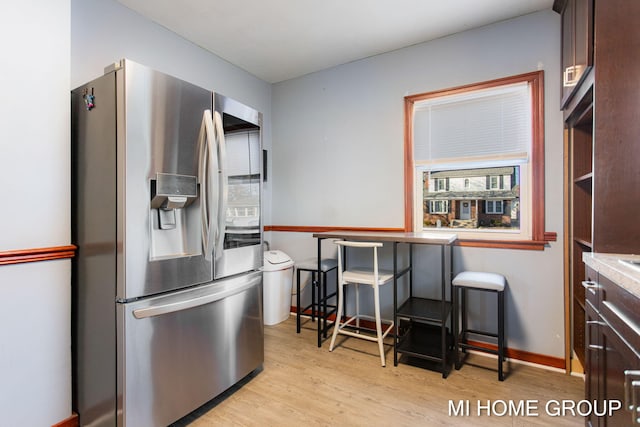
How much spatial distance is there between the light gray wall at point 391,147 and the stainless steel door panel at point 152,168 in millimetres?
1761

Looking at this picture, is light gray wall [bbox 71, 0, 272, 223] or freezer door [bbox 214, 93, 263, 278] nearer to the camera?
freezer door [bbox 214, 93, 263, 278]

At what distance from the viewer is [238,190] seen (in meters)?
2.05

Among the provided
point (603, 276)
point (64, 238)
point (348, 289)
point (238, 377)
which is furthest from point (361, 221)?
point (64, 238)

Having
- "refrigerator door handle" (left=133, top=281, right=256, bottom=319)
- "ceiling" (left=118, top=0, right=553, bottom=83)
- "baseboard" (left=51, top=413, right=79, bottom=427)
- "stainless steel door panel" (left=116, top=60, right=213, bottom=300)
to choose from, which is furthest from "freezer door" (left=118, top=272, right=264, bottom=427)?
"ceiling" (left=118, top=0, right=553, bottom=83)

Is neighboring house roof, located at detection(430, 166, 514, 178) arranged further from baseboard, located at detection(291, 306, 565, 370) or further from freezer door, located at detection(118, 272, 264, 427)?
freezer door, located at detection(118, 272, 264, 427)

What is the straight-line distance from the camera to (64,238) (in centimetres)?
170

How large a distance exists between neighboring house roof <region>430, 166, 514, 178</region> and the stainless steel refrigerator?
6.14 ft

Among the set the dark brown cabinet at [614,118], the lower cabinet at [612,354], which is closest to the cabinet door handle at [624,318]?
the lower cabinet at [612,354]

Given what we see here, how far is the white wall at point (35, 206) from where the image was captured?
1501 mm

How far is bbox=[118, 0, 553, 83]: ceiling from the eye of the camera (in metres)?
2.29

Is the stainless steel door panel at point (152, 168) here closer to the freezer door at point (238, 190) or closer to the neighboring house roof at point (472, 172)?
the freezer door at point (238, 190)

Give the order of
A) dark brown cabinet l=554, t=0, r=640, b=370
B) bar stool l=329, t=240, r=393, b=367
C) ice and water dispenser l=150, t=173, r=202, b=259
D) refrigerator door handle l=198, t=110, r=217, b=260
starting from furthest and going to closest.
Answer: bar stool l=329, t=240, r=393, b=367
refrigerator door handle l=198, t=110, r=217, b=260
ice and water dispenser l=150, t=173, r=202, b=259
dark brown cabinet l=554, t=0, r=640, b=370

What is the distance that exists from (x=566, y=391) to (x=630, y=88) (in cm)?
187

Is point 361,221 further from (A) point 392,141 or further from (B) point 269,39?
(B) point 269,39
